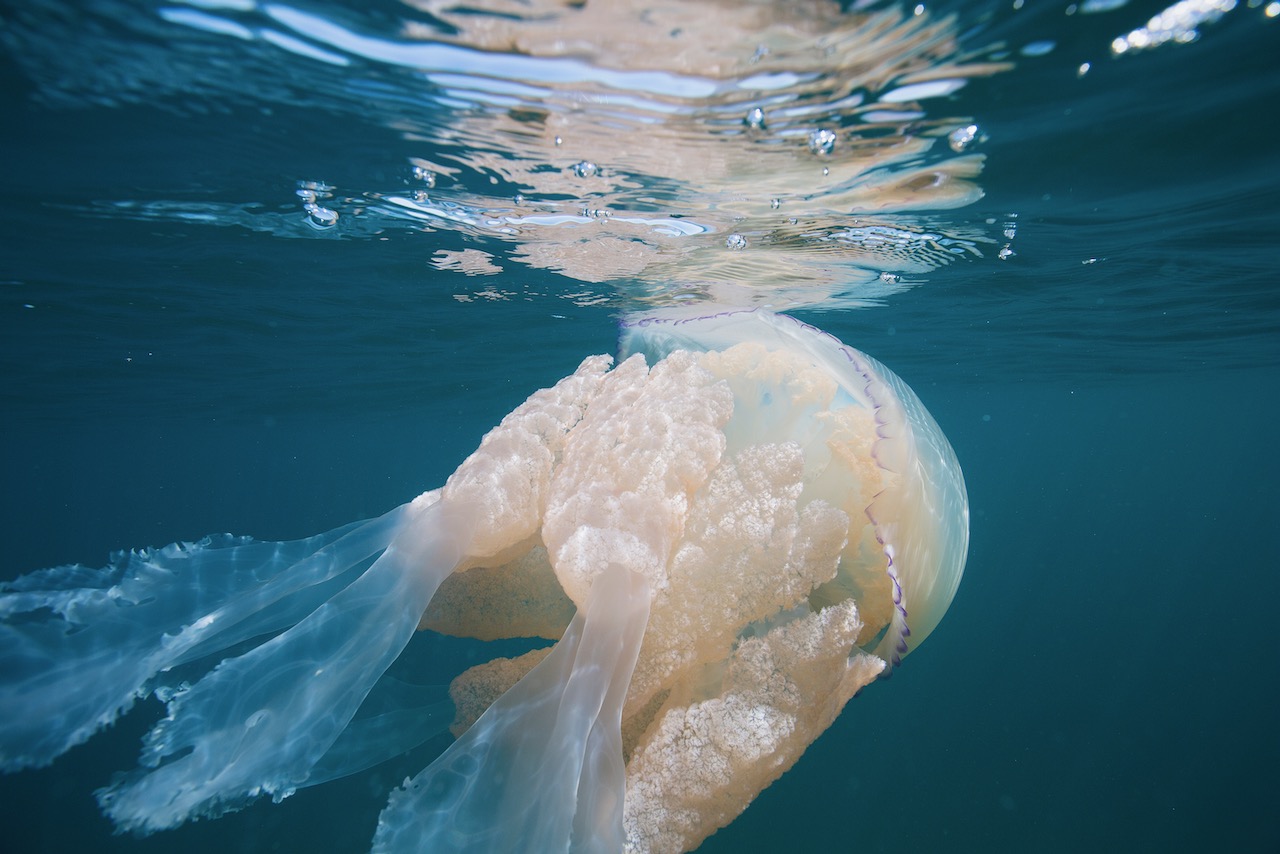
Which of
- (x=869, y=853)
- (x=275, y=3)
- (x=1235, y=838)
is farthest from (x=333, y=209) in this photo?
(x=1235, y=838)

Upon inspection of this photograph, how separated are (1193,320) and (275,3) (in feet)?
51.4

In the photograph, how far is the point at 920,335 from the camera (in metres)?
13.7

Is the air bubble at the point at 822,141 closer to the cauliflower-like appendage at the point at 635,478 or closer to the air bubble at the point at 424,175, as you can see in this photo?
the cauliflower-like appendage at the point at 635,478

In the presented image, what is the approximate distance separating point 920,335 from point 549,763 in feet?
45.5

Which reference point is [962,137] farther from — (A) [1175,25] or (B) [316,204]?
(B) [316,204]

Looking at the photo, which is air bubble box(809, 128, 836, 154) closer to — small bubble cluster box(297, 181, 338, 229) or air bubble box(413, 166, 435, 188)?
air bubble box(413, 166, 435, 188)

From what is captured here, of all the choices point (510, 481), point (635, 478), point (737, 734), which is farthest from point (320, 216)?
point (737, 734)

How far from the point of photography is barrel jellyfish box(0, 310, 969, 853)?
1.76 meters

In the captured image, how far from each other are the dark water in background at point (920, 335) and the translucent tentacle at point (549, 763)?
3.26m

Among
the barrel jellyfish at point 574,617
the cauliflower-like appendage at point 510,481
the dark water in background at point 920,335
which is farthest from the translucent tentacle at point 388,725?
the dark water in background at point 920,335

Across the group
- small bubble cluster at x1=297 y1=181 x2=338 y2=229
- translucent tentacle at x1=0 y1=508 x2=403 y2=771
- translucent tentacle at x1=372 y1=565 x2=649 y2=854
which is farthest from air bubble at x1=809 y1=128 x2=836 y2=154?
small bubble cluster at x1=297 y1=181 x2=338 y2=229

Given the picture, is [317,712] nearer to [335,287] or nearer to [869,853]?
[335,287]

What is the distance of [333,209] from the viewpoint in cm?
591

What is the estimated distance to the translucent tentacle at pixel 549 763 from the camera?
169cm
